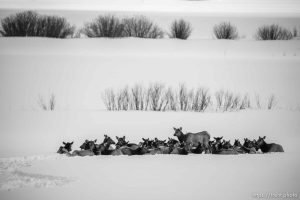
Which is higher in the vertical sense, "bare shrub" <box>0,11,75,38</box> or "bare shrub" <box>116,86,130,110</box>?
"bare shrub" <box>0,11,75,38</box>

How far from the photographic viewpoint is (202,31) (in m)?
5.40

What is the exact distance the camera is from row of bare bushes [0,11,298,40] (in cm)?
527

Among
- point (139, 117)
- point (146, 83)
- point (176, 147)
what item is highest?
point (146, 83)

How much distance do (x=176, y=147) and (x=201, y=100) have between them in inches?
28.2

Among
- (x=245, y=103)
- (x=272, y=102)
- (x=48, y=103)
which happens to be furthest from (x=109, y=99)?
(x=272, y=102)

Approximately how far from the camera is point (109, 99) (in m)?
5.17

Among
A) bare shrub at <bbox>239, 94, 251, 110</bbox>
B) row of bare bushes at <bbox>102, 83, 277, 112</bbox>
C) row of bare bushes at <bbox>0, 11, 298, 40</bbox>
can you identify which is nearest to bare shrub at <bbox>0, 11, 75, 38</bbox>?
row of bare bushes at <bbox>0, 11, 298, 40</bbox>

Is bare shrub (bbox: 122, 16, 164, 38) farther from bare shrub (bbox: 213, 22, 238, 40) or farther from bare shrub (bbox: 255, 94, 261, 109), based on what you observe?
bare shrub (bbox: 255, 94, 261, 109)

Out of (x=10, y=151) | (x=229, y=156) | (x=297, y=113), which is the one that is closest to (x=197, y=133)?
(x=229, y=156)

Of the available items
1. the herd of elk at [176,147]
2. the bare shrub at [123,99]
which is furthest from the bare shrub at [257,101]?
the bare shrub at [123,99]

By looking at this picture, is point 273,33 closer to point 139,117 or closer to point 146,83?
point 146,83

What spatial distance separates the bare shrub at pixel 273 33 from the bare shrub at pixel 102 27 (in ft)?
5.27

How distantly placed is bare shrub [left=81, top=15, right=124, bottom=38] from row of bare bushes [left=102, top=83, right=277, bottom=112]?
66 cm

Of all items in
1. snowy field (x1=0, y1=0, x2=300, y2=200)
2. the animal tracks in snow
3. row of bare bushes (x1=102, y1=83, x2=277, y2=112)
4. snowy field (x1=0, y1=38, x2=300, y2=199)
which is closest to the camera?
the animal tracks in snow
